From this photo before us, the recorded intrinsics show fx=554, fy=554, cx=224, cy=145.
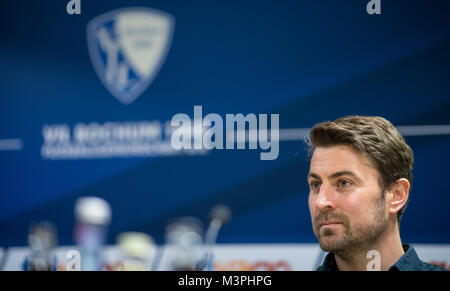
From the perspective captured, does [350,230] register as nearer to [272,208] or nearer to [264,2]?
[272,208]

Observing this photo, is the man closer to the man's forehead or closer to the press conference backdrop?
the man's forehead

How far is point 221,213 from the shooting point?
8.38ft

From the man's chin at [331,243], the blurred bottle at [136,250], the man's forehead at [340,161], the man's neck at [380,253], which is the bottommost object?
the blurred bottle at [136,250]

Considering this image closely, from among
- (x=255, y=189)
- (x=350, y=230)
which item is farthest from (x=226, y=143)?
(x=350, y=230)

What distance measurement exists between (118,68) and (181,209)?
757mm

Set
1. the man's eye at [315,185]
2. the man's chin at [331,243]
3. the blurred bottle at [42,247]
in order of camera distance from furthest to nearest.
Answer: the blurred bottle at [42,247] → the man's eye at [315,185] → the man's chin at [331,243]

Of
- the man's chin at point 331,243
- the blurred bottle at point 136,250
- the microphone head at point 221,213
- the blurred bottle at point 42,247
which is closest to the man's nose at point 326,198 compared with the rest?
the man's chin at point 331,243

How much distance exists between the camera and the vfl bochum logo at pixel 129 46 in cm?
269

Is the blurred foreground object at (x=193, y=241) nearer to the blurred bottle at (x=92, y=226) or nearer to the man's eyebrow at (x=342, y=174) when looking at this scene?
the blurred bottle at (x=92, y=226)

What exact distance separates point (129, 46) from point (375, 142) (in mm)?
1347

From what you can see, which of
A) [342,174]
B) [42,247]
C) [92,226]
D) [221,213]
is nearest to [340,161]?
[342,174]

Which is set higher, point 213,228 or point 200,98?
point 200,98

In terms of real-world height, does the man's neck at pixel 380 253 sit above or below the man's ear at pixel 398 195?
below

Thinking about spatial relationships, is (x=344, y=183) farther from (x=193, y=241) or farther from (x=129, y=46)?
(x=129, y=46)
